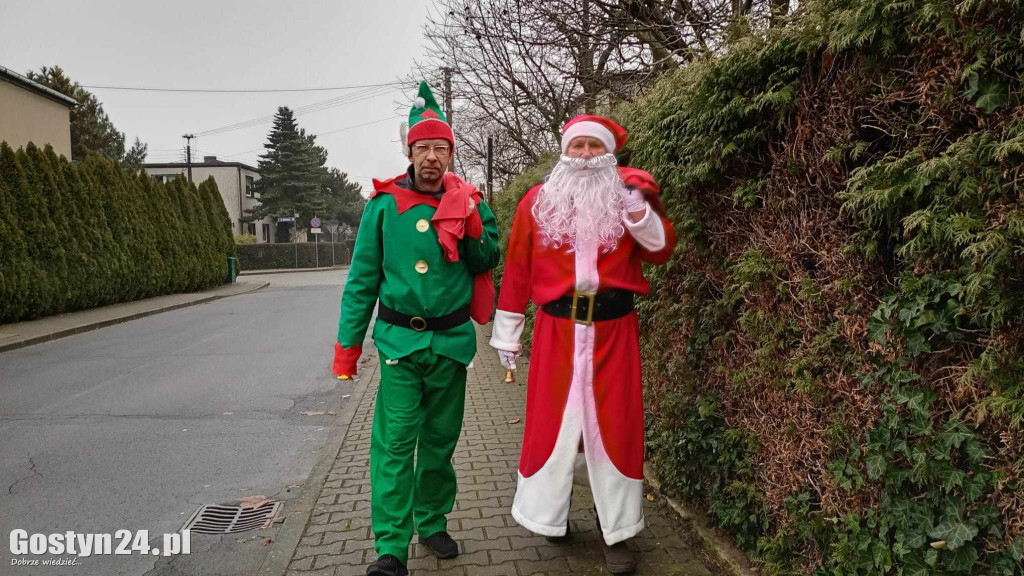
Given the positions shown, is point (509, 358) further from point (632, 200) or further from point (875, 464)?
point (875, 464)

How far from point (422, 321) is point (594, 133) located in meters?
1.23

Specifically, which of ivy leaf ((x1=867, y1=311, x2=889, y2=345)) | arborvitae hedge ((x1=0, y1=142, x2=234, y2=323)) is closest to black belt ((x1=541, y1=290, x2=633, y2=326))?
ivy leaf ((x1=867, y1=311, x2=889, y2=345))

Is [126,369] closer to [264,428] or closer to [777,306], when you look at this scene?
[264,428]

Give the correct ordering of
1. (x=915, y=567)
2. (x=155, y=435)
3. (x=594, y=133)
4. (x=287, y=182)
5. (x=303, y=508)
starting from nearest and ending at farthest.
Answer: (x=915, y=567) < (x=594, y=133) < (x=303, y=508) < (x=155, y=435) < (x=287, y=182)

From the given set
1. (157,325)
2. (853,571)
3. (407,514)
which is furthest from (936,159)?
(157,325)

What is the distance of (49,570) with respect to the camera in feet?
11.2

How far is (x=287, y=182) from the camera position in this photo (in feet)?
183

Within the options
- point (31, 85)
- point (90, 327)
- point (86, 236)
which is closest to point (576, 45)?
point (90, 327)

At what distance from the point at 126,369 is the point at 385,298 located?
724 centimetres

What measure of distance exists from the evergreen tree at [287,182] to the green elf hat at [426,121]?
55020 mm

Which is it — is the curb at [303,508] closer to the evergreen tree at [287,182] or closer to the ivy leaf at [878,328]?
the ivy leaf at [878,328]

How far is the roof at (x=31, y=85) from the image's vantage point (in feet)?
66.0

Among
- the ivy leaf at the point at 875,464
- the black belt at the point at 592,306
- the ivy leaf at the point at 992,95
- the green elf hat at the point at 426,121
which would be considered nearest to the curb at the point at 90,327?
the green elf hat at the point at 426,121

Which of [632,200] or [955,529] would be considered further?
[632,200]
